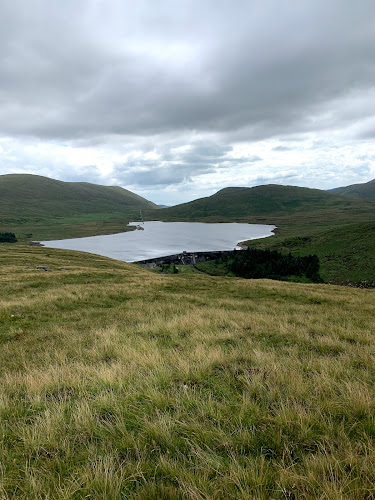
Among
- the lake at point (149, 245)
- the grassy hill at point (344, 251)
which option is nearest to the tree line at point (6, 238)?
the lake at point (149, 245)

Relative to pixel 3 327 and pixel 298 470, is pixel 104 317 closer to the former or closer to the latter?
pixel 3 327

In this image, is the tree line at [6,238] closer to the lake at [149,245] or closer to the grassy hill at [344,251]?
the lake at [149,245]

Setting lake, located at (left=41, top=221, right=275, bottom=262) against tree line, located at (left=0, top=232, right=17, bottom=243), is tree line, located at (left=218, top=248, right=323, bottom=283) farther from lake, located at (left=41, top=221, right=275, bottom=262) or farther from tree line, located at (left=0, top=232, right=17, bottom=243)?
tree line, located at (left=0, top=232, right=17, bottom=243)

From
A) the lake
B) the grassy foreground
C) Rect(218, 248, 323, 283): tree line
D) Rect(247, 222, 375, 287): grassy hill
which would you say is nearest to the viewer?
the grassy foreground

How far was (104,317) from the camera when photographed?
1234 centimetres

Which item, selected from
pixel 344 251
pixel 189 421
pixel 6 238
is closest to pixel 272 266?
pixel 344 251

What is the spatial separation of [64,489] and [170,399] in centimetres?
181

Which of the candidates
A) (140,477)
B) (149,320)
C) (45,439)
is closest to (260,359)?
(140,477)

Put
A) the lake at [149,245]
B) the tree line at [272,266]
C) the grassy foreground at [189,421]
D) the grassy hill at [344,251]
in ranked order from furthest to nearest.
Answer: the lake at [149,245] → the tree line at [272,266] → the grassy hill at [344,251] → the grassy foreground at [189,421]

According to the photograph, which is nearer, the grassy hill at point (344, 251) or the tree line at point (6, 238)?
the grassy hill at point (344, 251)

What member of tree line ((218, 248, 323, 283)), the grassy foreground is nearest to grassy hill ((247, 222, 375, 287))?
tree line ((218, 248, 323, 283))

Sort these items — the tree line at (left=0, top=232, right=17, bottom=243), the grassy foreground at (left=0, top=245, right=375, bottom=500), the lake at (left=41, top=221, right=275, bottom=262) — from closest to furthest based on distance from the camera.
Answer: the grassy foreground at (left=0, top=245, right=375, bottom=500)
the lake at (left=41, top=221, right=275, bottom=262)
the tree line at (left=0, top=232, right=17, bottom=243)

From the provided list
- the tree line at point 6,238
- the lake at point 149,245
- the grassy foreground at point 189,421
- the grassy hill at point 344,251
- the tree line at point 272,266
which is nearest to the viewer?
the grassy foreground at point 189,421

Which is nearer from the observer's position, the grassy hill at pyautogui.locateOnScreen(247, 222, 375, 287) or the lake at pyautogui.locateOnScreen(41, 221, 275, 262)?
the grassy hill at pyautogui.locateOnScreen(247, 222, 375, 287)
